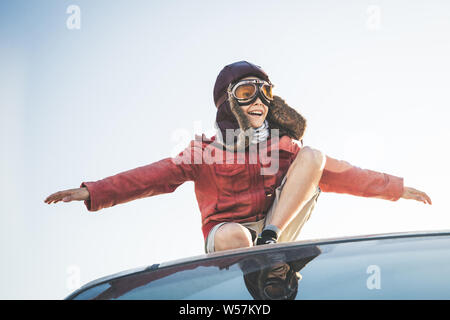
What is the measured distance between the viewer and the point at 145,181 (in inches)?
117

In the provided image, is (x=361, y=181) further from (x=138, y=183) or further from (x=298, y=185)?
(x=138, y=183)

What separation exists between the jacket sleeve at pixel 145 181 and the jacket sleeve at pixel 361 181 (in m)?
0.76

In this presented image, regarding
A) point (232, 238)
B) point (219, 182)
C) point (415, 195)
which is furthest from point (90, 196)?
point (415, 195)

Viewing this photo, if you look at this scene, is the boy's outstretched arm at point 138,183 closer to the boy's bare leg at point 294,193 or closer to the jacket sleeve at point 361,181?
the boy's bare leg at point 294,193

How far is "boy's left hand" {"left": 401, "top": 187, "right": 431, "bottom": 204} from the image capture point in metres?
3.20

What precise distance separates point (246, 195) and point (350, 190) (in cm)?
66

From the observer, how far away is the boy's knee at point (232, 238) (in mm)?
2459

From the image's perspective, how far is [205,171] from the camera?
3029mm

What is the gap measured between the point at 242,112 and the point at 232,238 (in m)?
0.95

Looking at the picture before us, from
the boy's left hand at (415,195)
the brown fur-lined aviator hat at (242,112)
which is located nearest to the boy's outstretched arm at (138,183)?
the brown fur-lined aviator hat at (242,112)


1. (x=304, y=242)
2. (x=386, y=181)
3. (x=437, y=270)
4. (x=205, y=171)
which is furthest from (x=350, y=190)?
(x=437, y=270)

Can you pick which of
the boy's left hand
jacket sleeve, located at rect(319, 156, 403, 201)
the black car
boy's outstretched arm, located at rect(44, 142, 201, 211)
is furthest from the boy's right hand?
the boy's left hand

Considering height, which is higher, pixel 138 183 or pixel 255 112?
pixel 255 112
